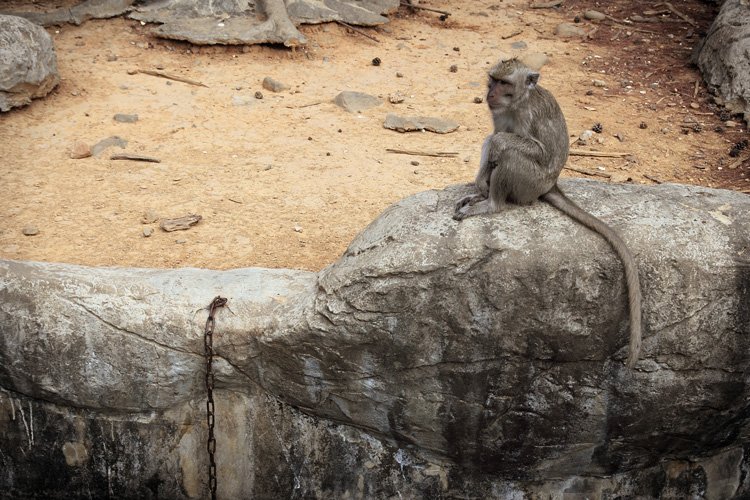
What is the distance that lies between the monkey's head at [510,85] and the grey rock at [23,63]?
670 cm

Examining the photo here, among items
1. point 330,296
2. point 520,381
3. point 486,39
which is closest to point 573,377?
point 520,381

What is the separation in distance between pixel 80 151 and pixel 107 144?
0.36m

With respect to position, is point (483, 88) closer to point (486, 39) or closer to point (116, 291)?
point (486, 39)

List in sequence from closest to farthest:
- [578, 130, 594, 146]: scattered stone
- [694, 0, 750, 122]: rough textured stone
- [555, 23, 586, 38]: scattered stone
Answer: [578, 130, 594, 146]: scattered stone → [694, 0, 750, 122]: rough textured stone → [555, 23, 586, 38]: scattered stone

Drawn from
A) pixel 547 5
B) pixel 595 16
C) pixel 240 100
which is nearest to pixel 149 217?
pixel 240 100

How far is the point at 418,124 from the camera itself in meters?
10.2

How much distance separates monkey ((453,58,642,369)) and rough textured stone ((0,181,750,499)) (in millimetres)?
109

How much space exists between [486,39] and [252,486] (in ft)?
30.5

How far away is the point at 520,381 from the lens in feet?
16.4

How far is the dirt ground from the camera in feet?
26.3

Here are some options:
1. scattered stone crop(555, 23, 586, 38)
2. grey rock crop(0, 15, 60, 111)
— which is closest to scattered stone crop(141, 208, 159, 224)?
grey rock crop(0, 15, 60, 111)

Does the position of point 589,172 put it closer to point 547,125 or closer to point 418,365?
point 547,125

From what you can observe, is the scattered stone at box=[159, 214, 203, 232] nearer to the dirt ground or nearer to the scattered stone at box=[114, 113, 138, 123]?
the dirt ground

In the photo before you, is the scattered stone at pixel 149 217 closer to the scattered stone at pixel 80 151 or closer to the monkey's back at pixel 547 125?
the scattered stone at pixel 80 151
